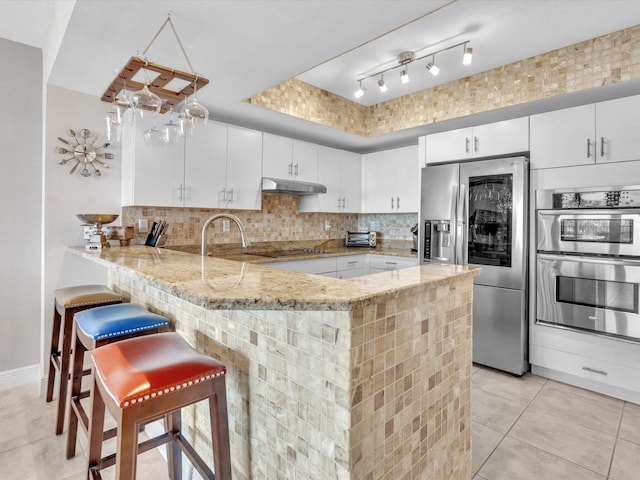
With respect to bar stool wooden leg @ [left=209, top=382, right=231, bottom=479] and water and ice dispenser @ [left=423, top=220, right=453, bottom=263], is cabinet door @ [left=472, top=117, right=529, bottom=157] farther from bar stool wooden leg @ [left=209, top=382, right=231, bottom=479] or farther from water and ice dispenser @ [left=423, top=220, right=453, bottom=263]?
bar stool wooden leg @ [left=209, top=382, right=231, bottom=479]

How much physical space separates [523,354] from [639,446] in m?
0.94

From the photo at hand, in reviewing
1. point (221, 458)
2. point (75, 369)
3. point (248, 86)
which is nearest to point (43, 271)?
point (75, 369)

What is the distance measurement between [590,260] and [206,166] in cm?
323

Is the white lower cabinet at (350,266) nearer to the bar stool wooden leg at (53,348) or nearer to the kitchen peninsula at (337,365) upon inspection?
the kitchen peninsula at (337,365)

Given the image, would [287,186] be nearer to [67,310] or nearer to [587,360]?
[67,310]

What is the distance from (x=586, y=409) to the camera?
2.39 m

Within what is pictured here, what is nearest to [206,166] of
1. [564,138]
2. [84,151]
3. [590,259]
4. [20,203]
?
[84,151]

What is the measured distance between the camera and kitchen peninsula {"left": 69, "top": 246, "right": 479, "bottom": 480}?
104 centimetres

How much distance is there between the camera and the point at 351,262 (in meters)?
4.14

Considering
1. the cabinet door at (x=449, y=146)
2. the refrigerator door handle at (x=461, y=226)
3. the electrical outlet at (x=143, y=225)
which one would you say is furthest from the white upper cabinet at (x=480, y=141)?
the electrical outlet at (x=143, y=225)

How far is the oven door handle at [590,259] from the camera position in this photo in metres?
2.45

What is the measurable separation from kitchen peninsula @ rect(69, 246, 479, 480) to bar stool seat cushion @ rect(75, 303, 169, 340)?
270 mm

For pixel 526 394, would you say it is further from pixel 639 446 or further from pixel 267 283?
pixel 267 283

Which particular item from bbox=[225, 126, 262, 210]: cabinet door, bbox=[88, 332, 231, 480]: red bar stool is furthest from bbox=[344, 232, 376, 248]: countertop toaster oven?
bbox=[88, 332, 231, 480]: red bar stool
